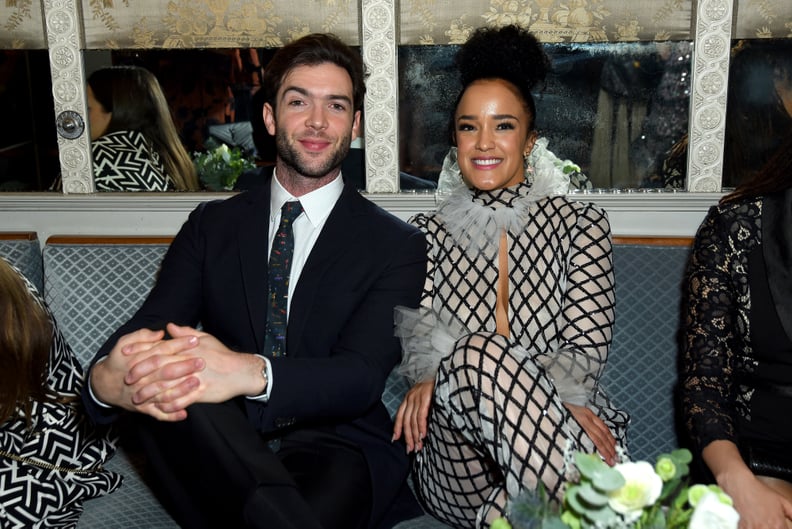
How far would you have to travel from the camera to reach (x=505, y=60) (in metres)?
2.13

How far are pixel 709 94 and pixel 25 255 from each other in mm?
2308

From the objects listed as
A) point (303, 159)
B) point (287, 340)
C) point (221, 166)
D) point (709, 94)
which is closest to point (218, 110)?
point (221, 166)

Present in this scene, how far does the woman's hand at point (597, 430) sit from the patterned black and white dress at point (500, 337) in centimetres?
3

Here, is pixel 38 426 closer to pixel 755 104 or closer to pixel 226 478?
pixel 226 478

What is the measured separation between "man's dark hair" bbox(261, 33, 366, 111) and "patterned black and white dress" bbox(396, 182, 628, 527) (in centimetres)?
47

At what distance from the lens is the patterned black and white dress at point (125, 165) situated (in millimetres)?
2959

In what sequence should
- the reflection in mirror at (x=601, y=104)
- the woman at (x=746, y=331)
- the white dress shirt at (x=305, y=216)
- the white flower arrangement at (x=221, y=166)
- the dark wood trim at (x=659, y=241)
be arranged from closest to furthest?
the woman at (x=746, y=331), the white dress shirt at (x=305, y=216), the dark wood trim at (x=659, y=241), the reflection in mirror at (x=601, y=104), the white flower arrangement at (x=221, y=166)

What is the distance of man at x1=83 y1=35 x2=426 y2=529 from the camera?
5.02 ft

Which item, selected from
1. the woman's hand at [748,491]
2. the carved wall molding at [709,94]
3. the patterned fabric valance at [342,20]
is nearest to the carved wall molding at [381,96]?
the patterned fabric valance at [342,20]

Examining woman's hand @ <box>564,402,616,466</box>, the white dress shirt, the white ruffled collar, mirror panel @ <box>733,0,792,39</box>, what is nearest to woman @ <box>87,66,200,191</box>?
the white dress shirt

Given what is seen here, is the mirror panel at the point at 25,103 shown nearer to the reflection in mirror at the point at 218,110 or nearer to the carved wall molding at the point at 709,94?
the reflection in mirror at the point at 218,110

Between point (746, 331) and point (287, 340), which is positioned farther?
point (287, 340)

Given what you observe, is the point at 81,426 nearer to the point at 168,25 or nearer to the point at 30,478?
the point at 30,478

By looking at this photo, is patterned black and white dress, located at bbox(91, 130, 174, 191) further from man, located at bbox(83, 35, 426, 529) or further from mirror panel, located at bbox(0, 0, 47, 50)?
man, located at bbox(83, 35, 426, 529)
